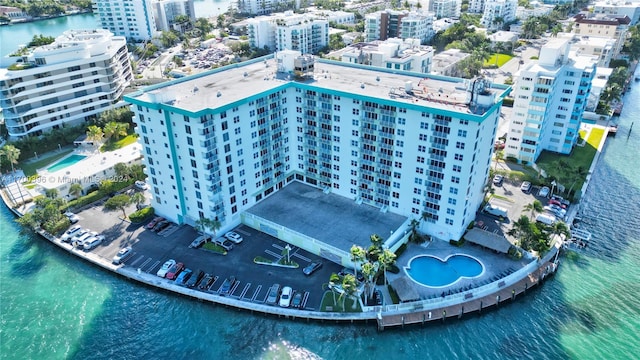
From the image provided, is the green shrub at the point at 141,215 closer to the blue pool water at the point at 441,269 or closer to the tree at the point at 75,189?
the tree at the point at 75,189

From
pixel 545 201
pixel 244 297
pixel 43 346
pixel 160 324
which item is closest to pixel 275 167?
pixel 244 297

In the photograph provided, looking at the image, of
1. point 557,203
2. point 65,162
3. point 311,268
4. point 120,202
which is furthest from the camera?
point 65,162

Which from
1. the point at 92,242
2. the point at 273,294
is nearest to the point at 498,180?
the point at 273,294

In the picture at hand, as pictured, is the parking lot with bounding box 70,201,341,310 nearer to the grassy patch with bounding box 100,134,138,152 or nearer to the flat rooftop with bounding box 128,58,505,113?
the flat rooftop with bounding box 128,58,505,113

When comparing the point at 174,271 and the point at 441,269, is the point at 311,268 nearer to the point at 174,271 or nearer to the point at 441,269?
the point at 441,269

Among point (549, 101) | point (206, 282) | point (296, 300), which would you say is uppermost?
point (549, 101)

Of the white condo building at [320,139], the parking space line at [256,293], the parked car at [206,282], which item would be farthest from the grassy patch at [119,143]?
the parking space line at [256,293]
